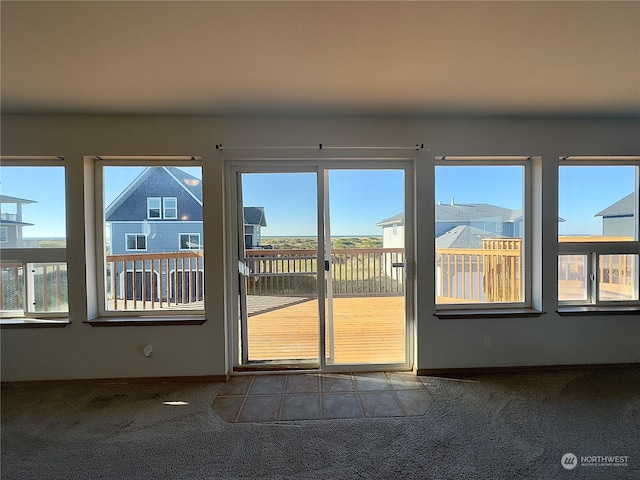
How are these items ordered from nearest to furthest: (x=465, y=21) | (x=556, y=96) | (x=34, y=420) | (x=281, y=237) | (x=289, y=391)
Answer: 1. (x=465, y=21)
2. (x=34, y=420)
3. (x=556, y=96)
4. (x=289, y=391)
5. (x=281, y=237)

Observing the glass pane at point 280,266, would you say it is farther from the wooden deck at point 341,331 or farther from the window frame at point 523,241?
the window frame at point 523,241

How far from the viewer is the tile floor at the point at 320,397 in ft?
6.52

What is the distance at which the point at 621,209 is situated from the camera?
267cm

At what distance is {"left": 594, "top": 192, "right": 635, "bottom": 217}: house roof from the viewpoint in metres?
2.66

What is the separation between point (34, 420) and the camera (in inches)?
76.0

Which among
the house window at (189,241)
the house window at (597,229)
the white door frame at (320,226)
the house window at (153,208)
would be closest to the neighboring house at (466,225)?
the white door frame at (320,226)

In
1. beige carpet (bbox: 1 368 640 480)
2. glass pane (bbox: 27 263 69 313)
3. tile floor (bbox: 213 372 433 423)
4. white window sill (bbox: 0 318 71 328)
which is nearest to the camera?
beige carpet (bbox: 1 368 640 480)

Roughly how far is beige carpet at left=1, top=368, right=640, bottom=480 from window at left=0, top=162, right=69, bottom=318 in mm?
743

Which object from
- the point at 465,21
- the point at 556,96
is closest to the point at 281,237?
the point at 465,21

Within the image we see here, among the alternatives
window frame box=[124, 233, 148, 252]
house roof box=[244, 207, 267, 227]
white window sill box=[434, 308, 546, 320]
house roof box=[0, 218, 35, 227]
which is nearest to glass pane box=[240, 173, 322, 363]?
house roof box=[244, 207, 267, 227]

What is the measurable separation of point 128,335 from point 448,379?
8.84 ft

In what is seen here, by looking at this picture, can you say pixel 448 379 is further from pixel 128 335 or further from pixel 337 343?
pixel 128 335

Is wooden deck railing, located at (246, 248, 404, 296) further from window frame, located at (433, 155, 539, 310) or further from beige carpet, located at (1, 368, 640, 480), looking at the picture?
beige carpet, located at (1, 368, 640, 480)

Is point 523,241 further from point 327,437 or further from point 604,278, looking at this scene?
point 327,437
